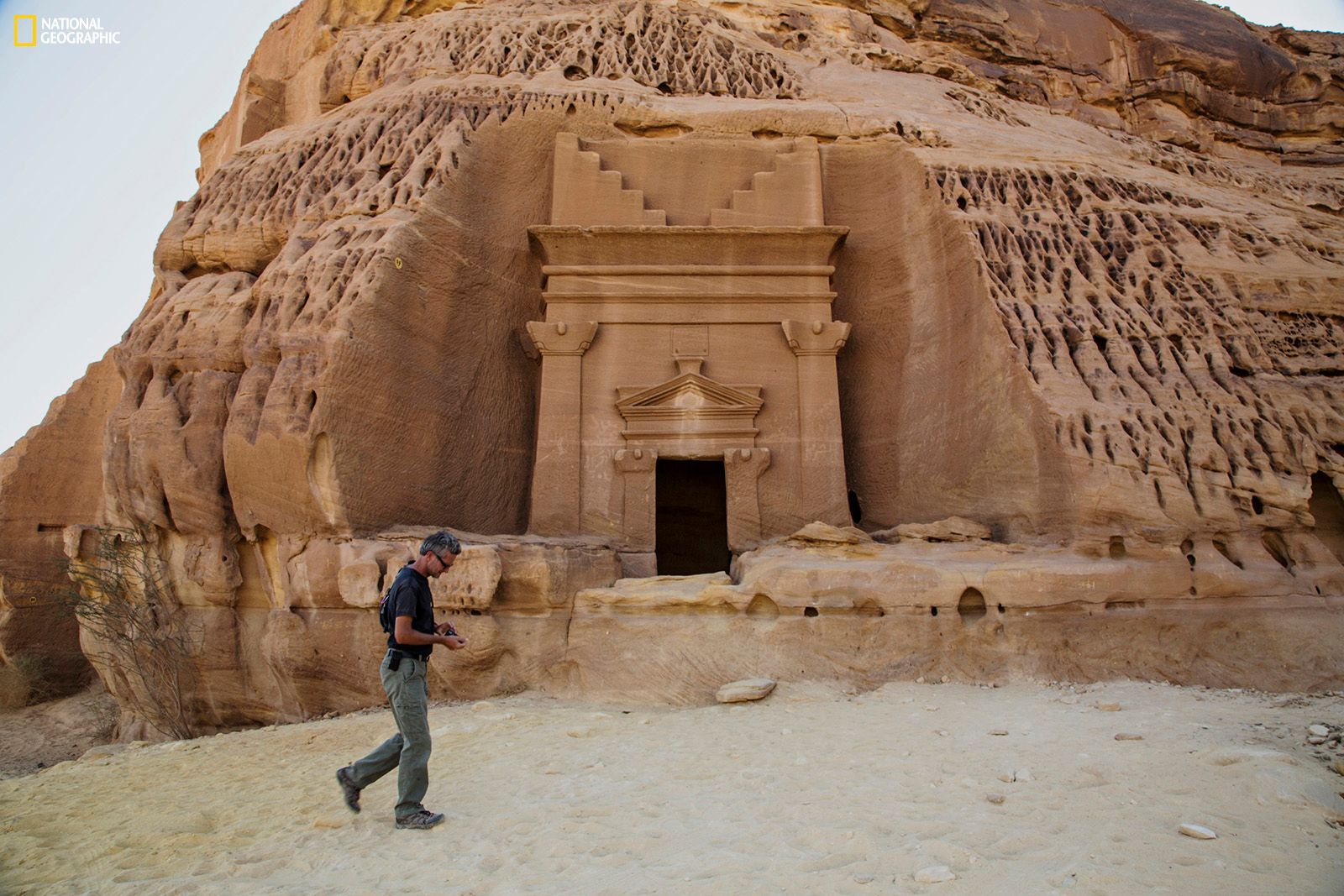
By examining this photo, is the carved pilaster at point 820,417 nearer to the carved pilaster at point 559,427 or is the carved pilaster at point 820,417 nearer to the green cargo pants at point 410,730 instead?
the carved pilaster at point 559,427

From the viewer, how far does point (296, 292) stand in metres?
9.00

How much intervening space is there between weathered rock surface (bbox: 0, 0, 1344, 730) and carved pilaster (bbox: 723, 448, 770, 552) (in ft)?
4.06

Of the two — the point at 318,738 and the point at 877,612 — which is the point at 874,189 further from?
the point at 318,738

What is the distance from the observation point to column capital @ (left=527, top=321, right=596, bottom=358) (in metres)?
10.3

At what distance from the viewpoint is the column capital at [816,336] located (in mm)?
10508

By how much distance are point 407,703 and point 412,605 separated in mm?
463

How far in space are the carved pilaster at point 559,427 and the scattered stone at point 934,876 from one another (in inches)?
272

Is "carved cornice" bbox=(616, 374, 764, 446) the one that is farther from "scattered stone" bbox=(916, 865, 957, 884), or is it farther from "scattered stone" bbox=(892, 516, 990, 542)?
"scattered stone" bbox=(916, 865, 957, 884)

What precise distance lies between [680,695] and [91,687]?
10.4 meters

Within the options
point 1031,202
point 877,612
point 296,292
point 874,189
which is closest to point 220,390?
point 296,292

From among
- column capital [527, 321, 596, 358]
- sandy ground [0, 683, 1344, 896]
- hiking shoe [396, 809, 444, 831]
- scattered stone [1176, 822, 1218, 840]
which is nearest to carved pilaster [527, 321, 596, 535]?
column capital [527, 321, 596, 358]

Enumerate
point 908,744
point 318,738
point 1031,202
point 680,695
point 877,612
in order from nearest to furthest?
point 908,744 → point 318,738 → point 680,695 → point 877,612 → point 1031,202

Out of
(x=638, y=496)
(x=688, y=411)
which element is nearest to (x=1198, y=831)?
(x=638, y=496)

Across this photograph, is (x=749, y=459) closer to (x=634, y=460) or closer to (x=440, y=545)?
(x=634, y=460)
